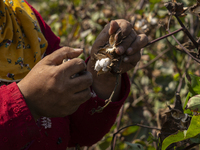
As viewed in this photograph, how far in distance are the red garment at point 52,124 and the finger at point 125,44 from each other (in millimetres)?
226

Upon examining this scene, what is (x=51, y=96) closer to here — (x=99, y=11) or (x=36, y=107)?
(x=36, y=107)

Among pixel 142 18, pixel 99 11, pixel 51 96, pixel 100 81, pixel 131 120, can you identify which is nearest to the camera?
pixel 51 96

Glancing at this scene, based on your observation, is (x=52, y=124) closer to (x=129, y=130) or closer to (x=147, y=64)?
(x=129, y=130)

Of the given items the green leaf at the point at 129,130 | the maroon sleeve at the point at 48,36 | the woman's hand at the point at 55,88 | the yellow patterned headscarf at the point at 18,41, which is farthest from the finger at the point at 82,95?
the green leaf at the point at 129,130

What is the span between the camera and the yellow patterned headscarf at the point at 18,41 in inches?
30.5

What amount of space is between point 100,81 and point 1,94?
327mm

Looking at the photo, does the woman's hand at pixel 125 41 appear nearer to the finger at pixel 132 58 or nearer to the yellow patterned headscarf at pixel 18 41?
the finger at pixel 132 58

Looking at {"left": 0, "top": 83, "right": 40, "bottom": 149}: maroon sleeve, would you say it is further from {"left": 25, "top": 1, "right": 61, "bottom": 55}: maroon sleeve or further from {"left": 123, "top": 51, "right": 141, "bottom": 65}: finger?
{"left": 25, "top": 1, "right": 61, "bottom": 55}: maroon sleeve

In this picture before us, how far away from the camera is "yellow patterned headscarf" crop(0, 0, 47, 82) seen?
78 centimetres

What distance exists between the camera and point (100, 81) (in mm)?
783

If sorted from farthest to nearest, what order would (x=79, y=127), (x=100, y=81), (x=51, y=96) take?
(x=79, y=127), (x=100, y=81), (x=51, y=96)

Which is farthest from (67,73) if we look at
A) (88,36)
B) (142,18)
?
(88,36)

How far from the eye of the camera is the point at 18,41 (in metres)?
0.84

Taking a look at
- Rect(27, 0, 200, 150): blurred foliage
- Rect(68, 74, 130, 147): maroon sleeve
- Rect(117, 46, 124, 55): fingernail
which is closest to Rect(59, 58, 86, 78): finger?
Rect(117, 46, 124, 55): fingernail
